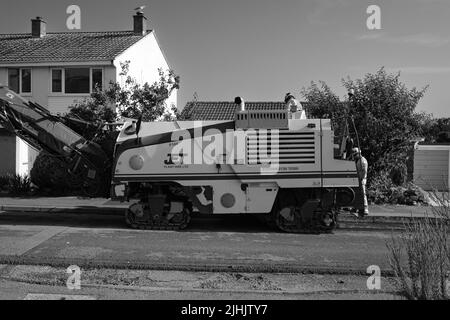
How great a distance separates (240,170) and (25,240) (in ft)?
13.0

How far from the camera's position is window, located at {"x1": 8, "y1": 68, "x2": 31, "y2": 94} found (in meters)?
22.5

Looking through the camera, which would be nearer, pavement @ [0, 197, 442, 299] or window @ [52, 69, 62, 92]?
pavement @ [0, 197, 442, 299]

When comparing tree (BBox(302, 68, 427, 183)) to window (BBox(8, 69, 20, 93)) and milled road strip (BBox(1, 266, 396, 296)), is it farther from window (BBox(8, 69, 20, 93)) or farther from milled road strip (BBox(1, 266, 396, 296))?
window (BBox(8, 69, 20, 93))

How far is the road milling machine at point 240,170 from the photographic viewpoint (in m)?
9.73

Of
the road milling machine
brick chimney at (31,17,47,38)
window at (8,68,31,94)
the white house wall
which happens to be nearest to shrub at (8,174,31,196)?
the road milling machine

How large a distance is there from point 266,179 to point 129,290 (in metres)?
4.44

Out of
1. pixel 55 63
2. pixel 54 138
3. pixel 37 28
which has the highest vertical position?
pixel 37 28

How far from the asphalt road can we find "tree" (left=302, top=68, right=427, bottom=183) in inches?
189

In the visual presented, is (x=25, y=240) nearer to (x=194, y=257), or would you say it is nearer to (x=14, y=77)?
(x=194, y=257)

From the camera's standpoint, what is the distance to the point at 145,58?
88.6ft

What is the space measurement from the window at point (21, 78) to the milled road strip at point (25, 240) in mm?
13876

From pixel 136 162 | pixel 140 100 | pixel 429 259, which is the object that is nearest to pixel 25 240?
pixel 136 162

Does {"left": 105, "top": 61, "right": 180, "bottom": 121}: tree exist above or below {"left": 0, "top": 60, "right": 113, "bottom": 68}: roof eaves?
below

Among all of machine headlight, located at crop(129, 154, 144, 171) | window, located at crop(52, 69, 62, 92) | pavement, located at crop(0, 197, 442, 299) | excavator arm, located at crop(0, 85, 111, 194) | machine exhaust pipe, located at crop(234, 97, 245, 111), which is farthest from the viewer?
window, located at crop(52, 69, 62, 92)
